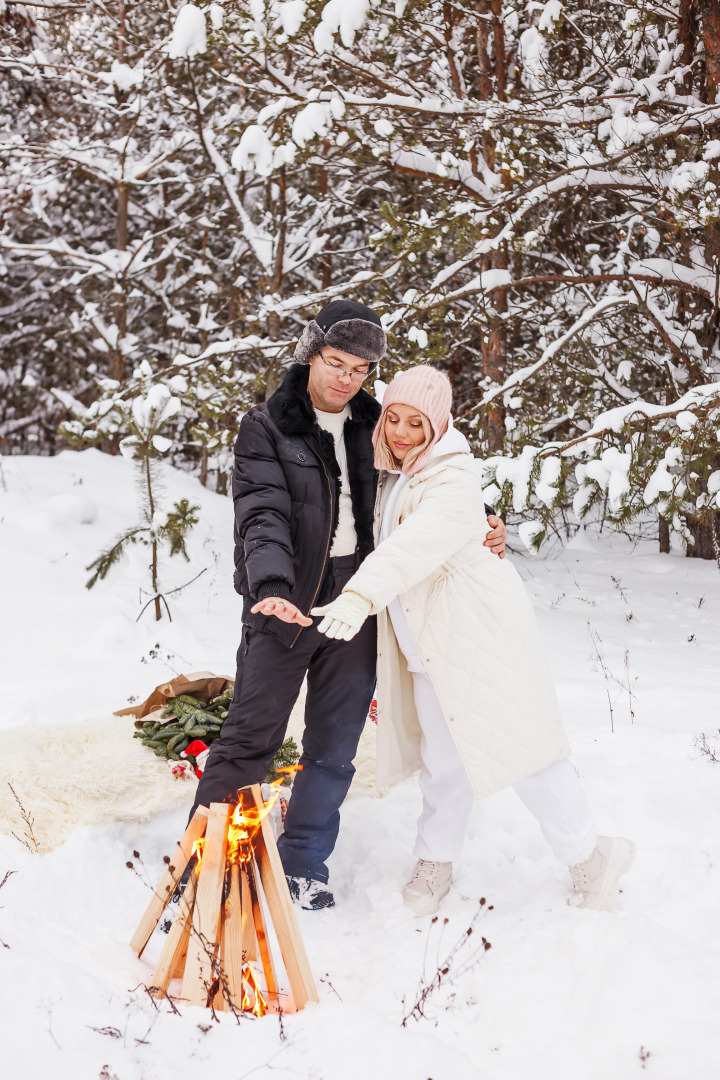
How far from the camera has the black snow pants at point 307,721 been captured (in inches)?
108

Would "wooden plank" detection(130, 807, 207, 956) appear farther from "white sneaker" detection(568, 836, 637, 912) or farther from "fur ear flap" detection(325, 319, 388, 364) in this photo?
"fur ear flap" detection(325, 319, 388, 364)

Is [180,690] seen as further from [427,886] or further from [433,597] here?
[433,597]

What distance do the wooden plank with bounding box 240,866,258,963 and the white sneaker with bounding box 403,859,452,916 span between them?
735mm

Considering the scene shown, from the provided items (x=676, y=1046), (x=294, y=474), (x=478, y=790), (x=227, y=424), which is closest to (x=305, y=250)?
(x=227, y=424)

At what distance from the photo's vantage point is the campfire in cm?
212

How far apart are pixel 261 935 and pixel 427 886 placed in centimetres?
82

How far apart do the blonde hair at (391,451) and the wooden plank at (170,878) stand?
1.26 metres

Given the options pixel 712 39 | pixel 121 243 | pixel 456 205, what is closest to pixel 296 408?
pixel 456 205

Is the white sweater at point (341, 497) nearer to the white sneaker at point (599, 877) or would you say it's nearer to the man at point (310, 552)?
the man at point (310, 552)

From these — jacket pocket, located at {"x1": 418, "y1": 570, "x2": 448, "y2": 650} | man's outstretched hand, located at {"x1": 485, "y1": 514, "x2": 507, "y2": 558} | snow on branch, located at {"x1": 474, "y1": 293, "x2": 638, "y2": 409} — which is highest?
snow on branch, located at {"x1": 474, "y1": 293, "x2": 638, "y2": 409}

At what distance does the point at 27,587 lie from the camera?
21.4 feet

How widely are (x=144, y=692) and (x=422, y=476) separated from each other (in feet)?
9.33

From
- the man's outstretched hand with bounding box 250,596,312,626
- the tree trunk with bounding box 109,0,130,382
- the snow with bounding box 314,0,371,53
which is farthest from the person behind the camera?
the tree trunk with bounding box 109,0,130,382

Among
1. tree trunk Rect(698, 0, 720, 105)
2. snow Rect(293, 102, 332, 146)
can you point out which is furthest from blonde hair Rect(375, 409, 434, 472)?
tree trunk Rect(698, 0, 720, 105)
